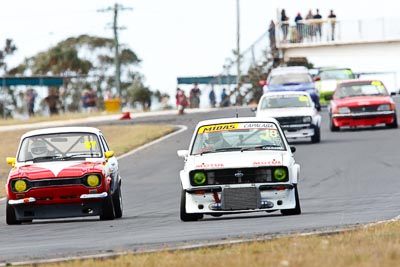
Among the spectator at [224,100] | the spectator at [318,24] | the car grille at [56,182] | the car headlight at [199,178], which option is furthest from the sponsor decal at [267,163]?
the spectator at [318,24]

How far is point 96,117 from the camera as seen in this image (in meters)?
62.7

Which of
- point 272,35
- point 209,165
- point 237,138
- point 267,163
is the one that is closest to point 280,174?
point 267,163

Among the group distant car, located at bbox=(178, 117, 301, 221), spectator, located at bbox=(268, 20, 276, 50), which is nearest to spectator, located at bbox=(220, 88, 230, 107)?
spectator, located at bbox=(268, 20, 276, 50)

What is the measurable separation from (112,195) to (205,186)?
2.58 metres

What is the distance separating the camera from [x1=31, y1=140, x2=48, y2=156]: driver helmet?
20.3 metres

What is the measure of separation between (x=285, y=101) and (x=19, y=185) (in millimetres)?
18198

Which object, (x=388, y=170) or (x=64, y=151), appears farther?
(x=388, y=170)

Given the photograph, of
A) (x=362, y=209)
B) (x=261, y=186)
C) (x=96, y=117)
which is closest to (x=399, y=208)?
(x=362, y=209)

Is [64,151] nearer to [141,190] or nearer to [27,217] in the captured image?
[27,217]

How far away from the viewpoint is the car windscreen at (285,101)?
1448 inches

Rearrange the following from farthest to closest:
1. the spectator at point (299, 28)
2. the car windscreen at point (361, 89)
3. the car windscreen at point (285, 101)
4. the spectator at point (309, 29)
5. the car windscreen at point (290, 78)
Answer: the spectator at point (299, 28) → the spectator at point (309, 29) → the car windscreen at point (290, 78) → the car windscreen at point (361, 89) → the car windscreen at point (285, 101)

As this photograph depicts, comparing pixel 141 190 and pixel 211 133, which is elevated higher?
pixel 211 133

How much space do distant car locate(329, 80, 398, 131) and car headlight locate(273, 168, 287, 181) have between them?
72.6 ft

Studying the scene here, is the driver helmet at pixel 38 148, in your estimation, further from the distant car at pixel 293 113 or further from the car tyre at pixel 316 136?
the car tyre at pixel 316 136
